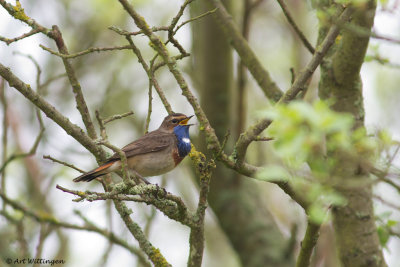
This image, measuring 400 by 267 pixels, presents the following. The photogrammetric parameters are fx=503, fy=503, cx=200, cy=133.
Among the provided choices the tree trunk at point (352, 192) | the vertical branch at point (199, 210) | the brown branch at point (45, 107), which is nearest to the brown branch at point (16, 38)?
the brown branch at point (45, 107)

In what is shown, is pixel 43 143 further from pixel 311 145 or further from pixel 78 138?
pixel 311 145

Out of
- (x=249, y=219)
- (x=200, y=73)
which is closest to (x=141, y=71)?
(x=200, y=73)

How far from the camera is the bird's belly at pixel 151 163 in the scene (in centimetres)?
680

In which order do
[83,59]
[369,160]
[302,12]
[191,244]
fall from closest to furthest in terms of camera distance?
[369,160] → [191,244] → [83,59] → [302,12]

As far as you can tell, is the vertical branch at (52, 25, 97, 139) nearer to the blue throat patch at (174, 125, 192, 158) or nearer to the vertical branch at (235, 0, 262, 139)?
the blue throat patch at (174, 125, 192, 158)

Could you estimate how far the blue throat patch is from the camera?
698cm

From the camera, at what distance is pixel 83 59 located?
10391mm

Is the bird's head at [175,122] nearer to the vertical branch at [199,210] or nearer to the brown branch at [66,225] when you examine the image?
the brown branch at [66,225]

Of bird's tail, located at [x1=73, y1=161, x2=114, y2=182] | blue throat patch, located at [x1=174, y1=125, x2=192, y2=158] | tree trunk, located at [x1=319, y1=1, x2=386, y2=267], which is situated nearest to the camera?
tree trunk, located at [x1=319, y1=1, x2=386, y2=267]

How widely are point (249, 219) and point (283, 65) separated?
6.47 meters

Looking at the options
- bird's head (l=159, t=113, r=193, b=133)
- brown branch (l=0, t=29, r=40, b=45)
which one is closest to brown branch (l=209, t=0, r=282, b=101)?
bird's head (l=159, t=113, r=193, b=133)

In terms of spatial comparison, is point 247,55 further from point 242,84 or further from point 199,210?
point 199,210

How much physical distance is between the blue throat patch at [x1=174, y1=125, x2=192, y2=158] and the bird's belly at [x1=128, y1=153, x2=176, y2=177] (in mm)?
207

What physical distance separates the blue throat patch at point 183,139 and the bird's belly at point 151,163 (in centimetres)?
21
